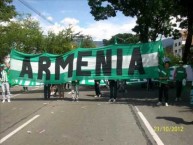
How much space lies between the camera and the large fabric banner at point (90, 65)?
18.8 m

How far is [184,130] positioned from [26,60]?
459 inches

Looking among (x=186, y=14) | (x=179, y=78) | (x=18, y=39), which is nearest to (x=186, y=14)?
(x=186, y=14)

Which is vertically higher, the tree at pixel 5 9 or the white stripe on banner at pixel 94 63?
the tree at pixel 5 9

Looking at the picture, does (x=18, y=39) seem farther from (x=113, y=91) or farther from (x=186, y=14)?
(x=113, y=91)

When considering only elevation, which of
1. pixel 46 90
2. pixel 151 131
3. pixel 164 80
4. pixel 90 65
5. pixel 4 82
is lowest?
pixel 151 131

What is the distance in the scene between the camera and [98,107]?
642 inches

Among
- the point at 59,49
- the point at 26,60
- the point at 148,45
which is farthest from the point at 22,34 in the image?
the point at 148,45

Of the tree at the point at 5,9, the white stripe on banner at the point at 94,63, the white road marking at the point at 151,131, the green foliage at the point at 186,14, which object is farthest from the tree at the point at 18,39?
the white road marking at the point at 151,131

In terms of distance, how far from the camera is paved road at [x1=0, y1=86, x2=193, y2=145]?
959cm

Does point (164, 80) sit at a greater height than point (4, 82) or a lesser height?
greater

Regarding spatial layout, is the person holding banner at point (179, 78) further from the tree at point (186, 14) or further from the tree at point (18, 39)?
the tree at point (18, 39)

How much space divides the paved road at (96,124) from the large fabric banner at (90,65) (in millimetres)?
2634

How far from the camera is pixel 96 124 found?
1182 centimetres

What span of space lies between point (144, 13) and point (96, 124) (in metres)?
22.9
